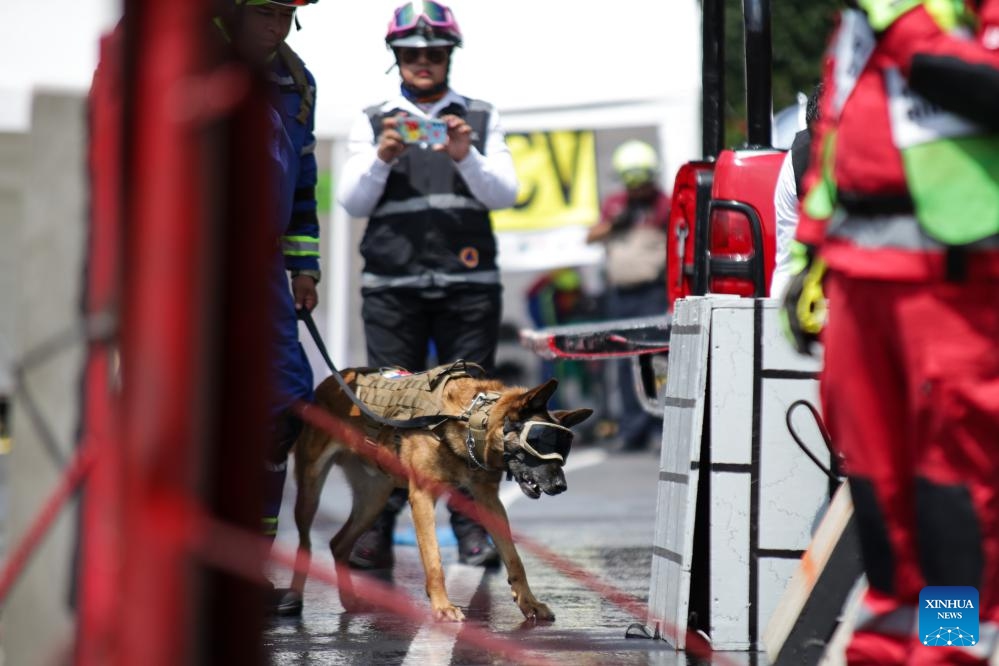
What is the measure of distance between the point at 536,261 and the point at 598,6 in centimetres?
197

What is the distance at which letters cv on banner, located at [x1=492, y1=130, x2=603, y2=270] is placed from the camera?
1133 centimetres

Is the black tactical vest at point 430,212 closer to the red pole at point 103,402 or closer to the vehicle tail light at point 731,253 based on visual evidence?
the vehicle tail light at point 731,253

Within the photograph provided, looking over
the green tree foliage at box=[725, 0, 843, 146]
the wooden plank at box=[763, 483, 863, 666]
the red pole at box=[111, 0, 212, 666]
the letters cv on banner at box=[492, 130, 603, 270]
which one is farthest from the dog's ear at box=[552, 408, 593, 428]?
the green tree foliage at box=[725, 0, 843, 146]

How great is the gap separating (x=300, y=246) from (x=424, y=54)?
117cm

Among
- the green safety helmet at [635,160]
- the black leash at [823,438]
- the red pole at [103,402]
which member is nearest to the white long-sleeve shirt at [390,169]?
the black leash at [823,438]

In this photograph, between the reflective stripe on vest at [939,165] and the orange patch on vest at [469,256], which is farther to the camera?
the orange patch on vest at [469,256]

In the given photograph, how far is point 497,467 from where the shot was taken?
16.4ft

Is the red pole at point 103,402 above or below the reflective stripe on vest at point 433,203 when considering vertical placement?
below

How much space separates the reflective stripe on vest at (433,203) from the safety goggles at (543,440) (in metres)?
1.48

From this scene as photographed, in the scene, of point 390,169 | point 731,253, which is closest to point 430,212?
point 390,169

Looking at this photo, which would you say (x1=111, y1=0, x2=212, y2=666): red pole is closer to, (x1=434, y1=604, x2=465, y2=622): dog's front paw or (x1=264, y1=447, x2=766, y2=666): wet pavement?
(x1=264, y1=447, x2=766, y2=666): wet pavement

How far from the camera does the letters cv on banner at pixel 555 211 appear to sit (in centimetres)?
1133

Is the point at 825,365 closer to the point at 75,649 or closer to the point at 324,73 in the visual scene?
the point at 75,649

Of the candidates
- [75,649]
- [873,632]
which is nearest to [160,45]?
[75,649]
